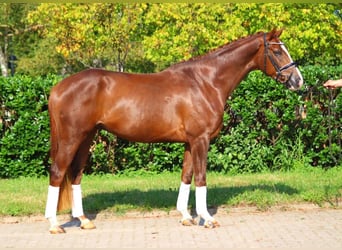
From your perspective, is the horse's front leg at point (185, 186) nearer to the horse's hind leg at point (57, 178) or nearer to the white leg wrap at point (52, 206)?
the horse's hind leg at point (57, 178)

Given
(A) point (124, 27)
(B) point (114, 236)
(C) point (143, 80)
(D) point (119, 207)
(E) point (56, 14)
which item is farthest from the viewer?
(E) point (56, 14)

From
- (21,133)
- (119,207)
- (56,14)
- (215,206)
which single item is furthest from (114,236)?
(56,14)

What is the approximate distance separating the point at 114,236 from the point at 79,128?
141cm

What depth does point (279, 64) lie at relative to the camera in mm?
8117

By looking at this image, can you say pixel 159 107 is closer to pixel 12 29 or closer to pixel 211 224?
pixel 211 224

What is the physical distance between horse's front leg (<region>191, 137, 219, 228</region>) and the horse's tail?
1680 mm

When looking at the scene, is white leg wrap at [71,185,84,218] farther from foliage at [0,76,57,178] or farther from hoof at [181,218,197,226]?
foliage at [0,76,57,178]

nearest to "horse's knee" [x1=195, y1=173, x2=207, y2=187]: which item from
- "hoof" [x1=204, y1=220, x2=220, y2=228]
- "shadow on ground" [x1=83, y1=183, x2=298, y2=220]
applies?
"hoof" [x1=204, y1=220, x2=220, y2=228]

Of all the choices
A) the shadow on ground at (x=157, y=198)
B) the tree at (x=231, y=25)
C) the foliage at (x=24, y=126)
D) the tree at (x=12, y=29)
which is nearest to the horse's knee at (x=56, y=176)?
the shadow on ground at (x=157, y=198)

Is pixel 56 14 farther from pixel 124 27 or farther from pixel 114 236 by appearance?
pixel 114 236

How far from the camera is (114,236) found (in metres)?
7.45

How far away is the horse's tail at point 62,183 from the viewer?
7.84m

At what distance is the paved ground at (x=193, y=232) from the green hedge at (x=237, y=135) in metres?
3.13

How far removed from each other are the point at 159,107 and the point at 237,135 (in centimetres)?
419
